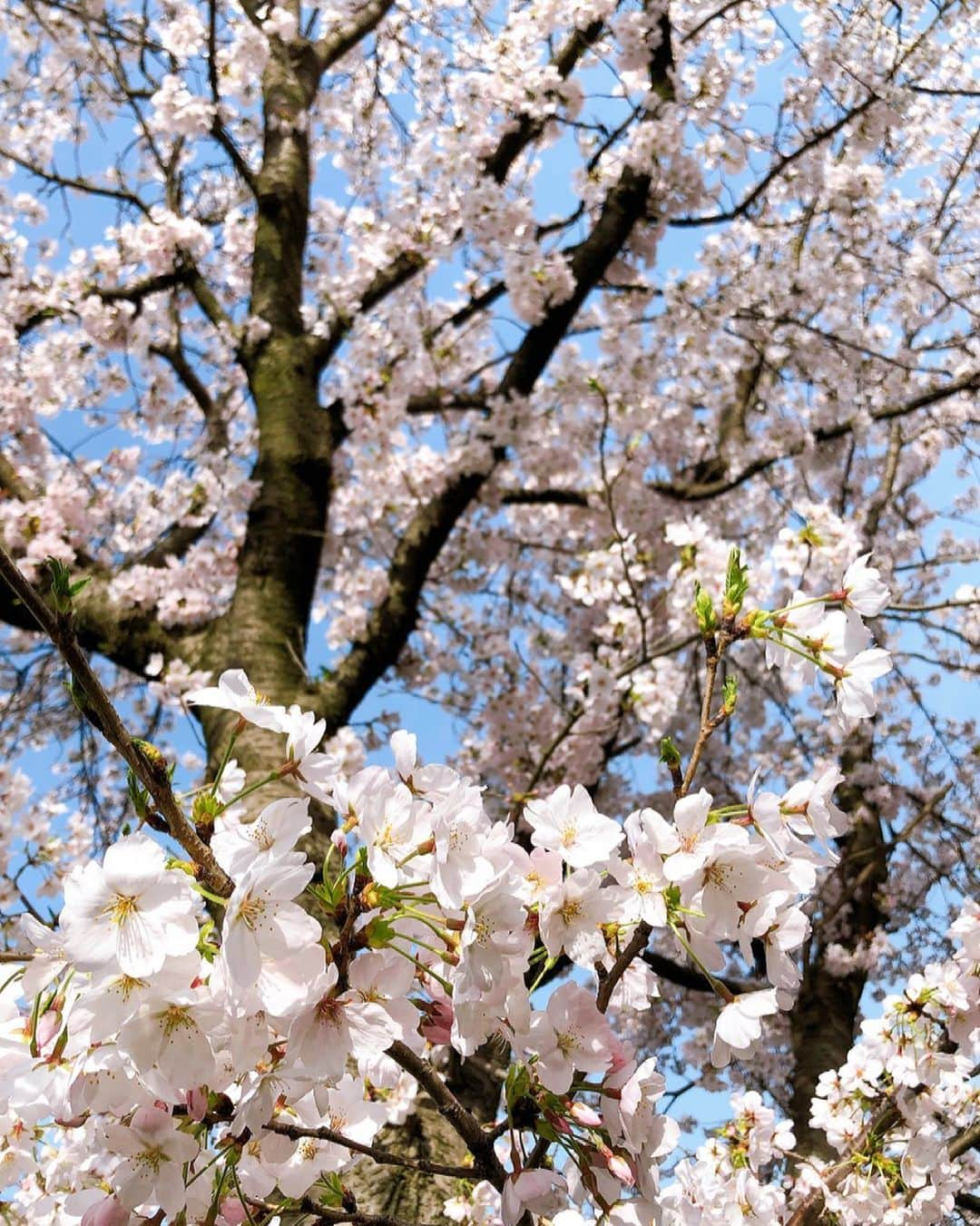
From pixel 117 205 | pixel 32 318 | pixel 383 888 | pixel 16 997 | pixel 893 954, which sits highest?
pixel 117 205

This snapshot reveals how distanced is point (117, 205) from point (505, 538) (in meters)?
3.26

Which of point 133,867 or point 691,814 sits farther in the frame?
point 691,814

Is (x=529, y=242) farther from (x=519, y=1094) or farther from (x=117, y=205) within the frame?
(x=519, y=1094)

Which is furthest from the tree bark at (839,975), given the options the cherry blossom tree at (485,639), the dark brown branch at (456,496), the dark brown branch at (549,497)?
the dark brown branch at (456,496)

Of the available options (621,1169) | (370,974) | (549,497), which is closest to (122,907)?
(370,974)

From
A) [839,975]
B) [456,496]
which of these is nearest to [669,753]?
[456,496]

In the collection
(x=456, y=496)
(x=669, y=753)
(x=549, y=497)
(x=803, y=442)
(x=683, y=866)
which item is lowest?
(x=683, y=866)

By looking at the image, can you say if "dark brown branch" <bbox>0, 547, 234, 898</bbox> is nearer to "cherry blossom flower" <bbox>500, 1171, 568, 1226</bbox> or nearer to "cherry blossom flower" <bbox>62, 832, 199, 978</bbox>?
"cherry blossom flower" <bbox>62, 832, 199, 978</bbox>

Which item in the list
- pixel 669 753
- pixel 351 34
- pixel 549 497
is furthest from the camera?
pixel 351 34

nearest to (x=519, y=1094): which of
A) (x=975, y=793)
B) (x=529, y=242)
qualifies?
(x=529, y=242)

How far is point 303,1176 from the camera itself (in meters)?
1.01

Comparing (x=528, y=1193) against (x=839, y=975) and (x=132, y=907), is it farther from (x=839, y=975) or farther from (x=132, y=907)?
(x=839, y=975)

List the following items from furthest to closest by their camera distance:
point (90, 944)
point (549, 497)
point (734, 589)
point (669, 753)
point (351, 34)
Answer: point (351, 34)
point (549, 497)
point (734, 589)
point (669, 753)
point (90, 944)

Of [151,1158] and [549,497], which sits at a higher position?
[549,497]
